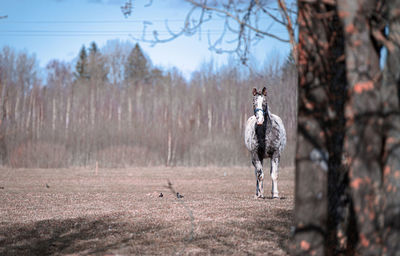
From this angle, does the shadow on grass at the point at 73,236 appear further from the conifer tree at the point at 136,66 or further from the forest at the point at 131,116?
the conifer tree at the point at 136,66

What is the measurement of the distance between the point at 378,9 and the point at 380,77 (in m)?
0.57

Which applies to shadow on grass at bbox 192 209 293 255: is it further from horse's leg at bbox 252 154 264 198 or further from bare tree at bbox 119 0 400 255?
horse's leg at bbox 252 154 264 198

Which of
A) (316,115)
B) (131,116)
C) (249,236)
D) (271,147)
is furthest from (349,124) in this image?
(131,116)

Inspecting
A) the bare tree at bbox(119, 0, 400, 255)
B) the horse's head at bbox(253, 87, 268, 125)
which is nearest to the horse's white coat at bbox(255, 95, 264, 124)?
the horse's head at bbox(253, 87, 268, 125)

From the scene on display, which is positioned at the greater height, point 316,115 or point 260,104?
point 260,104

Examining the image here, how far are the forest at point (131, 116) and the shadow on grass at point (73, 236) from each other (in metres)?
19.7

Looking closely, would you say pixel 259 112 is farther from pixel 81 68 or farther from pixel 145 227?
pixel 81 68

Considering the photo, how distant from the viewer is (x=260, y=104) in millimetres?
11812

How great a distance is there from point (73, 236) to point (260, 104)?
5974 mm

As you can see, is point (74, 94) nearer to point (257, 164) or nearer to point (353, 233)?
point (257, 164)

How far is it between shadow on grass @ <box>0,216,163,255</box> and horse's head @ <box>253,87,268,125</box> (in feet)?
14.6

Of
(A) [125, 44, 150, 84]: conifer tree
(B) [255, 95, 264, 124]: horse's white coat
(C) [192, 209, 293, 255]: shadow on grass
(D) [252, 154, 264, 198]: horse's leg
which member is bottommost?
(C) [192, 209, 293, 255]: shadow on grass

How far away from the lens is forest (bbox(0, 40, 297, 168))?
33.3m

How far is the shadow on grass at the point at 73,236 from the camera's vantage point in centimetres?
683
